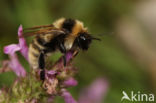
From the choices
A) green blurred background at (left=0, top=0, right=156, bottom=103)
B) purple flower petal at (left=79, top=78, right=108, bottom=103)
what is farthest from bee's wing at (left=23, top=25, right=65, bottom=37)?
green blurred background at (left=0, top=0, right=156, bottom=103)

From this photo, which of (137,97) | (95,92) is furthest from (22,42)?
(137,97)

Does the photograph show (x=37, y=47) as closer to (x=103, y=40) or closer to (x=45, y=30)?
(x=45, y=30)

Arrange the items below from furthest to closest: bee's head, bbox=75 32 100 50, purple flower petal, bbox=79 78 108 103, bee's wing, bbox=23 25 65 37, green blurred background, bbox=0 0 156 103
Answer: green blurred background, bbox=0 0 156 103
purple flower petal, bbox=79 78 108 103
bee's head, bbox=75 32 100 50
bee's wing, bbox=23 25 65 37

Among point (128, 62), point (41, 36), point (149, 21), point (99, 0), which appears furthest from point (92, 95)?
point (149, 21)

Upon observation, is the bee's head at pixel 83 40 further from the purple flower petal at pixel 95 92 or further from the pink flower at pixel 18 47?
the purple flower petal at pixel 95 92

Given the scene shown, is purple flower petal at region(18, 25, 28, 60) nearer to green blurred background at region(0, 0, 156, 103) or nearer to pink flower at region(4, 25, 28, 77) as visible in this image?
pink flower at region(4, 25, 28, 77)

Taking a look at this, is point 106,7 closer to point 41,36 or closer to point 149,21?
point 149,21
